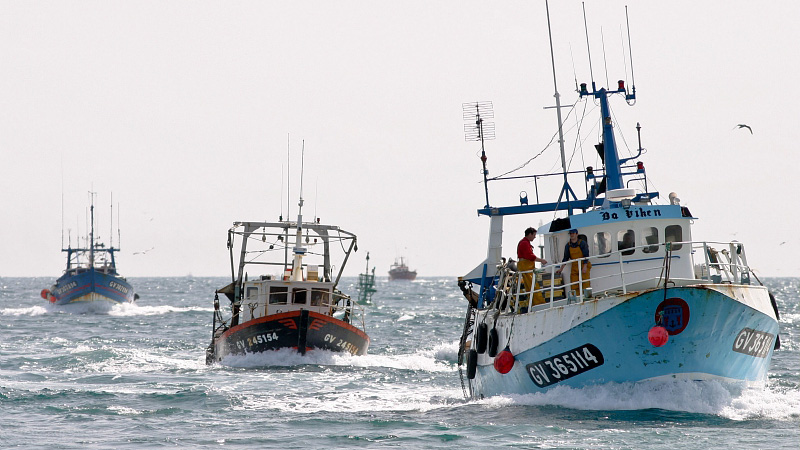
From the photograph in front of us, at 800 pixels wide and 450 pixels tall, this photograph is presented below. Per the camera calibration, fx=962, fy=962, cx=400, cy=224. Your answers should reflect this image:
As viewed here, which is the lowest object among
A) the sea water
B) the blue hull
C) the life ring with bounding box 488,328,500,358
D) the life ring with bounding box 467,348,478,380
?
the sea water

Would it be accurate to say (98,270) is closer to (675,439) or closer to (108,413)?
(108,413)

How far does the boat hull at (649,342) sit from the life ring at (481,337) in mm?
2392

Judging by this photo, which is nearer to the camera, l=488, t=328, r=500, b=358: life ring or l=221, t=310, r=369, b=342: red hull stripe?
l=488, t=328, r=500, b=358: life ring

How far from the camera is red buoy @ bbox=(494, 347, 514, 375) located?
60.3ft

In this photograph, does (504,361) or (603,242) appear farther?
(603,242)

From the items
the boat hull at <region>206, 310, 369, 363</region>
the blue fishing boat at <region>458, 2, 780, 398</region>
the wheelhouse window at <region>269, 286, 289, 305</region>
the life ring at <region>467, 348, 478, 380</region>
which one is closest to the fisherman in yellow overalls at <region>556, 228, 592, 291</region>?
the blue fishing boat at <region>458, 2, 780, 398</region>

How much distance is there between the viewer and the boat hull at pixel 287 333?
3053cm

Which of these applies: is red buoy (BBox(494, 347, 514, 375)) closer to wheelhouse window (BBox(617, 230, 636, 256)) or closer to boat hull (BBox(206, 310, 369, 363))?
wheelhouse window (BBox(617, 230, 636, 256))

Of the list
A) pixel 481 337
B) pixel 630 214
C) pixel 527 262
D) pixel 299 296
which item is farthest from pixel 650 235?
pixel 299 296

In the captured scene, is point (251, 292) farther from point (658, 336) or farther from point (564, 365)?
point (658, 336)

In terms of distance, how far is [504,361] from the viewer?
726 inches

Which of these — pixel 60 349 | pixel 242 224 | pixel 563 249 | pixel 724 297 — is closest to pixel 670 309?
pixel 724 297

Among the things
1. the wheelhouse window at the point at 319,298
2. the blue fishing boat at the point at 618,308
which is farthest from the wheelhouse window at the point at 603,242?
the wheelhouse window at the point at 319,298

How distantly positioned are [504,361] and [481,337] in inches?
80.5
